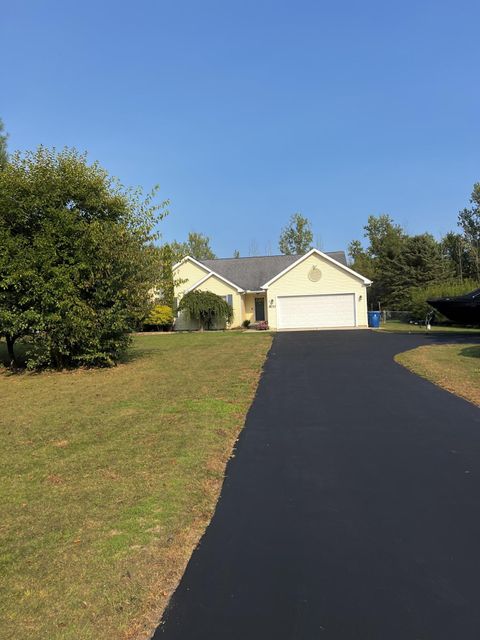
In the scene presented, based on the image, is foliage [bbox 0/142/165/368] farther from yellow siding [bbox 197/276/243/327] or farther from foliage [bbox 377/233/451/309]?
foliage [bbox 377/233/451/309]

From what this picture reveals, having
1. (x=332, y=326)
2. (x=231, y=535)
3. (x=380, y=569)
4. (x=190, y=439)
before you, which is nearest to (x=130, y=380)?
(x=190, y=439)

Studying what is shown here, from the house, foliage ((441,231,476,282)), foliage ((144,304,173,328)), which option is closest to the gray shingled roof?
the house

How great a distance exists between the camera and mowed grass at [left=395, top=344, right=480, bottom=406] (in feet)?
30.6

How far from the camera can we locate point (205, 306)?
32.1 metres

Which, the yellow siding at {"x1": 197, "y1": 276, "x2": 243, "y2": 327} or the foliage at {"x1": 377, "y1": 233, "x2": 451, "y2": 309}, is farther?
the foliage at {"x1": 377, "y1": 233, "x2": 451, "y2": 309}

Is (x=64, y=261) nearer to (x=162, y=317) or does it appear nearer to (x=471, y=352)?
(x=471, y=352)

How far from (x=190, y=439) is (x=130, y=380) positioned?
596 cm

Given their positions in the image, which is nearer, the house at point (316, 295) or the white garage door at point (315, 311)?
the house at point (316, 295)

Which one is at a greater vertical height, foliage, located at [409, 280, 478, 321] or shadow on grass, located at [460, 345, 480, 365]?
foliage, located at [409, 280, 478, 321]

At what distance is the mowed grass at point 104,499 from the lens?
2936mm

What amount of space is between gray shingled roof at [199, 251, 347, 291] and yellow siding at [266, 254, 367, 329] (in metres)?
4.25

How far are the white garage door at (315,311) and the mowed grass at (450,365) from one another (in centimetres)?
1362

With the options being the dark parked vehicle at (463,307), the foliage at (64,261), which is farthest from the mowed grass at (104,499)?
the dark parked vehicle at (463,307)

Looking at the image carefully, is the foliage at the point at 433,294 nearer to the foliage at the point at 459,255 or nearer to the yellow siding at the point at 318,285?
the yellow siding at the point at 318,285
